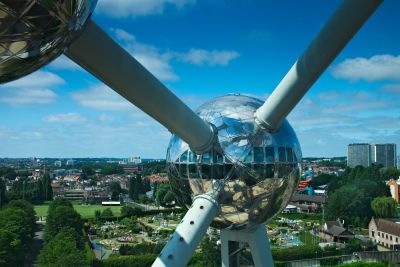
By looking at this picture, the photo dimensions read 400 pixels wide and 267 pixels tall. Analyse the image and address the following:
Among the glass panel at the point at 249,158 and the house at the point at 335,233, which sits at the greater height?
the glass panel at the point at 249,158

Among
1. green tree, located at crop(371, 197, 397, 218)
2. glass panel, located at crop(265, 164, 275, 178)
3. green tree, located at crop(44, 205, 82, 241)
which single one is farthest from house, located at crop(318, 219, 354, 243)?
glass panel, located at crop(265, 164, 275, 178)

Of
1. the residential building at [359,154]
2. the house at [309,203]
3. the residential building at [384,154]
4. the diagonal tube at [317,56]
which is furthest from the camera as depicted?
the residential building at [359,154]

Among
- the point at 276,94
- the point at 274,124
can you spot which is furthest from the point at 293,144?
the point at 276,94

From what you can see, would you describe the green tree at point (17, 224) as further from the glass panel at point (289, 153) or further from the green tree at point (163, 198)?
the green tree at point (163, 198)

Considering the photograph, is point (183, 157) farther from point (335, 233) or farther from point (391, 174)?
point (391, 174)

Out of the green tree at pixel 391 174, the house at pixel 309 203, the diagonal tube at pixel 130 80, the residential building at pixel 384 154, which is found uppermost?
the residential building at pixel 384 154

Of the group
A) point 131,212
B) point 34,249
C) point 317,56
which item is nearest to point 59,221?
point 34,249

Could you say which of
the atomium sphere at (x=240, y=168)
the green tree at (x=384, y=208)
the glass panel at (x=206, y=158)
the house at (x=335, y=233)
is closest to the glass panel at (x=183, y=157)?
the atomium sphere at (x=240, y=168)
